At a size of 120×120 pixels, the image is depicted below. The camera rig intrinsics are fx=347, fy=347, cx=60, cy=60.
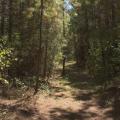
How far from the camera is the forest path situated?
63.1 ft

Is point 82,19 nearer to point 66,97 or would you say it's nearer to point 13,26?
point 13,26

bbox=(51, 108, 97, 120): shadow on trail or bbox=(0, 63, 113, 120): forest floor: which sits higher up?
bbox=(0, 63, 113, 120): forest floor

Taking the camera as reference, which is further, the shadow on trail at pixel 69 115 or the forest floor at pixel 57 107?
the shadow on trail at pixel 69 115

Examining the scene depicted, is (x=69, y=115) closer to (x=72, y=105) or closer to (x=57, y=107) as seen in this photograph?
(x=57, y=107)

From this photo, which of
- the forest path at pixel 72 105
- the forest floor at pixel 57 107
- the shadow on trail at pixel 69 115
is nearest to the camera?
the forest floor at pixel 57 107

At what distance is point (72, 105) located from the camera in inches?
850

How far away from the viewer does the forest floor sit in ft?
60.3

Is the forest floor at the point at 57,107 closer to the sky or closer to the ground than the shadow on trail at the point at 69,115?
closer to the sky

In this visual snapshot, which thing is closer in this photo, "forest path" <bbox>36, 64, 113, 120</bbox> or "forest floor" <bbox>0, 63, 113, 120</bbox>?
"forest floor" <bbox>0, 63, 113, 120</bbox>

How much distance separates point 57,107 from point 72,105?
1.13 m

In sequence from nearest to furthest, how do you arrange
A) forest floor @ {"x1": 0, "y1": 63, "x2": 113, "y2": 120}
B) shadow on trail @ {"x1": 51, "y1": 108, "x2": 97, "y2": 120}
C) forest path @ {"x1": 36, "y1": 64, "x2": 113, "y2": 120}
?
forest floor @ {"x1": 0, "y1": 63, "x2": 113, "y2": 120}, shadow on trail @ {"x1": 51, "y1": 108, "x2": 97, "y2": 120}, forest path @ {"x1": 36, "y1": 64, "x2": 113, "y2": 120}

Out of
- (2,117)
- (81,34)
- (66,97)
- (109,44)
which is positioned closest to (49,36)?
(109,44)

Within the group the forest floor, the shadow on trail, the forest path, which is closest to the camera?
the forest floor

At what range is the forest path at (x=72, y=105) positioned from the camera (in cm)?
1922
